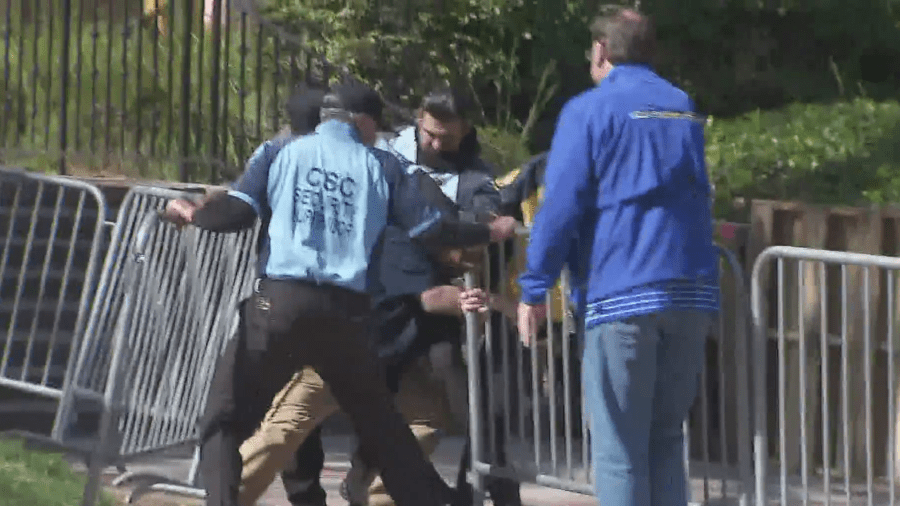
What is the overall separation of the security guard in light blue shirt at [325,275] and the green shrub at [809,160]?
3.18 metres

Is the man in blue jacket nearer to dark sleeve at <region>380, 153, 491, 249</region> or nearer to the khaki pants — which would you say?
dark sleeve at <region>380, 153, 491, 249</region>

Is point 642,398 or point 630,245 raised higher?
point 630,245

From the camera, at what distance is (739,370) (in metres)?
6.29

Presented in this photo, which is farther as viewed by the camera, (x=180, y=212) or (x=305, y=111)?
(x=305, y=111)

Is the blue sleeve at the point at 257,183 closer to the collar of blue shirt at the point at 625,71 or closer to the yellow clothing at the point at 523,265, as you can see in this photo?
the yellow clothing at the point at 523,265

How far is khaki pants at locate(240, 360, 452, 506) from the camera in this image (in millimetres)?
6738

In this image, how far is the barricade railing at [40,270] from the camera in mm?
8242

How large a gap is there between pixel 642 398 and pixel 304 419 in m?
1.53

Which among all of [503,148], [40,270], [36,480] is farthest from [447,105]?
[503,148]

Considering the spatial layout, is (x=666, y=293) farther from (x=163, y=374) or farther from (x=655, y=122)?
(x=163, y=374)

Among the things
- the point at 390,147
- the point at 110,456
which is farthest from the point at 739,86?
the point at 110,456

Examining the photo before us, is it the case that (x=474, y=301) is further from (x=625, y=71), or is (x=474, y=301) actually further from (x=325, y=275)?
(x=625, y=71)

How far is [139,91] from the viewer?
10828 millimetres

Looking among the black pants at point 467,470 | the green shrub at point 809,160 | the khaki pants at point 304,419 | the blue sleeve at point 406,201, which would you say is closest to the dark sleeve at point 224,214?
the blue sleeve at point 406,201
